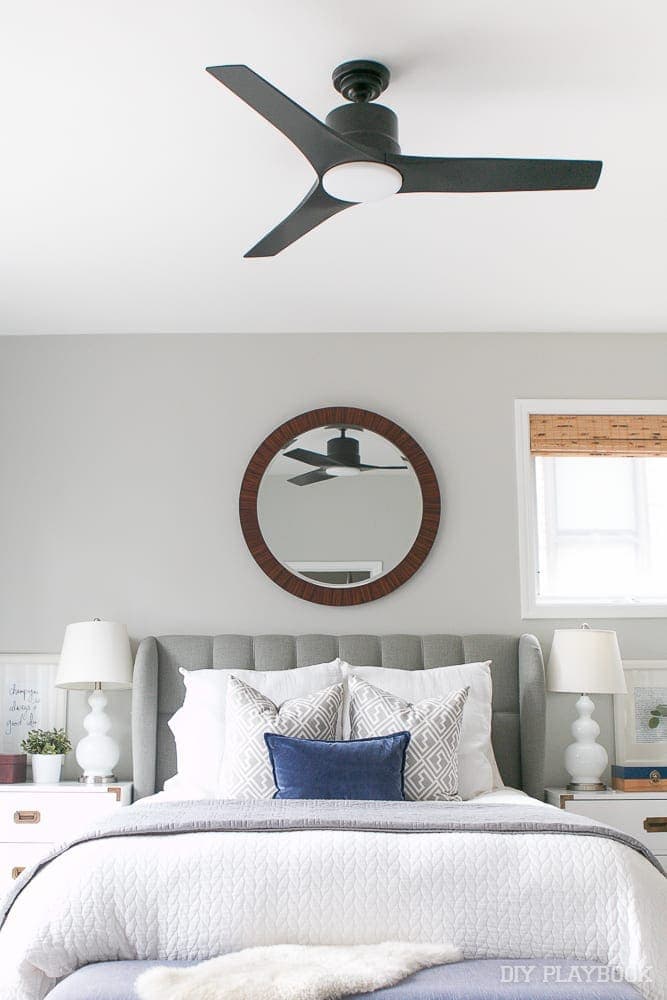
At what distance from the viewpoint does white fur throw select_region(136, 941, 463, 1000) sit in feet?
6.44

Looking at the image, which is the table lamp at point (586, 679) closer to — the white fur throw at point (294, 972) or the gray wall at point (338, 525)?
the gray wall at point (338, 525)


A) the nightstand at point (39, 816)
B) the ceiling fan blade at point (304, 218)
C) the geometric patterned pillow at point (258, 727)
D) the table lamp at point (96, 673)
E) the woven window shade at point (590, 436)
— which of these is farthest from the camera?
the woven window shade at point (590, 436)

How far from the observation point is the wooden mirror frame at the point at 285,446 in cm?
436

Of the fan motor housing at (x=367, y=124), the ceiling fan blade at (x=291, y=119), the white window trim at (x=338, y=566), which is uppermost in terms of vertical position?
the fan motor housing at (x=367, y=124)

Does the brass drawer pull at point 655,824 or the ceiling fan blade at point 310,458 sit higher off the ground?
the ceiling fan blade at point 310,458

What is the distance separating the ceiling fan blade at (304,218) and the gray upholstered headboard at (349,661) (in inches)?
73.4

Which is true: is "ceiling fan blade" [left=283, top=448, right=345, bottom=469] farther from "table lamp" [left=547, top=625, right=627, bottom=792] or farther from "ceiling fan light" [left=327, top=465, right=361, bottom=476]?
"table lamp" [left=547, top=625, right=627, bottom=792]

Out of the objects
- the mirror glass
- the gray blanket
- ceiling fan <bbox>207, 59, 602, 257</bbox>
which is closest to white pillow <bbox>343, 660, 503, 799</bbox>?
the mirror glass

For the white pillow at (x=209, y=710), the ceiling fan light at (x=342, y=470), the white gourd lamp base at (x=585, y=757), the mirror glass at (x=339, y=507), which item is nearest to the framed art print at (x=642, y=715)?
the white gourd lamp base at (x=585, y=757)

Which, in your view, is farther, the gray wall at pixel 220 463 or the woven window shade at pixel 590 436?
the woven window shade at pixel 590 436

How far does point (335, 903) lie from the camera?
2.33 metres

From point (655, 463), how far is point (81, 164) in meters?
2.91

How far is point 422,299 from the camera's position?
4.18 m

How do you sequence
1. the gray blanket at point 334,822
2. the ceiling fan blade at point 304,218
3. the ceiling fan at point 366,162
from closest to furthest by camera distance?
the ceiling fan at point 366,162
the gray blanket at point 334,822
the ceiling fan blade at point 304,218
